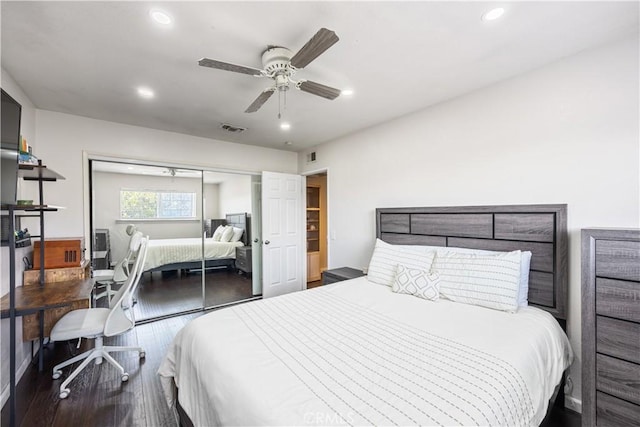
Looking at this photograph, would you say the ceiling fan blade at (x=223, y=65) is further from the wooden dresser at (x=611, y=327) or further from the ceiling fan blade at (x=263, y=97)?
the wooden dresser at (x=611, y=327)

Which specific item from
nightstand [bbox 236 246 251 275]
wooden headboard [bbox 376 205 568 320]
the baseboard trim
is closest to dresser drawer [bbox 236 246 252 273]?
nightstand [bbox 236 246 251 275]

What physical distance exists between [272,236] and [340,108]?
2.34 meters

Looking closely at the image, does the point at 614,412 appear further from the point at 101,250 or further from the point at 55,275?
the point at 101,250

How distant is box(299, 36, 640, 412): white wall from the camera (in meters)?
1.81

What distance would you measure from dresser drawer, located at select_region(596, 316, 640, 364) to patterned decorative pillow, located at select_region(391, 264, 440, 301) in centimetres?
92

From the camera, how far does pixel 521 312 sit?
6.26 ft

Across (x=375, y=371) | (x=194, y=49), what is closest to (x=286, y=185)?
(x=194, y=49)

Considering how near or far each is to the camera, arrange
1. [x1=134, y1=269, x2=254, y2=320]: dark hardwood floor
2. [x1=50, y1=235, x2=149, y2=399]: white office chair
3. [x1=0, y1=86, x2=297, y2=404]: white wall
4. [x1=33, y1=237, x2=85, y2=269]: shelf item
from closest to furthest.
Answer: [x1=50, y1=235, x2=149, y2=399]: white office chair < [x1=33, y1=237, x2=85, y2=269]: shelf item < [x1=0, y1=86, x2=297, y2=404]: white wall < [x1=134, y1=269, x2=254, y2=320]: dark hardwood floor

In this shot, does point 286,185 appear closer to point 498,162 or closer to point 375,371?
point 498,162

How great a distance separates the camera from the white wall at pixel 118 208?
12.0ft

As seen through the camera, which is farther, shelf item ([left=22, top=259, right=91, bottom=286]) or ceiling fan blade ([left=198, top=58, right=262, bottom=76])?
shelf item ([left=22, top=259, right=91, bottom=286])

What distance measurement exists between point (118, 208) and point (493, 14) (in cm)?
466

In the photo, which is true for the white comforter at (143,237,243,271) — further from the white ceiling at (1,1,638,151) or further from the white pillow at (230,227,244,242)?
the white ceiling at (1,1,638,151)

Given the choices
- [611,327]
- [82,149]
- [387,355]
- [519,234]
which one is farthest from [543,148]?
[82,149]
